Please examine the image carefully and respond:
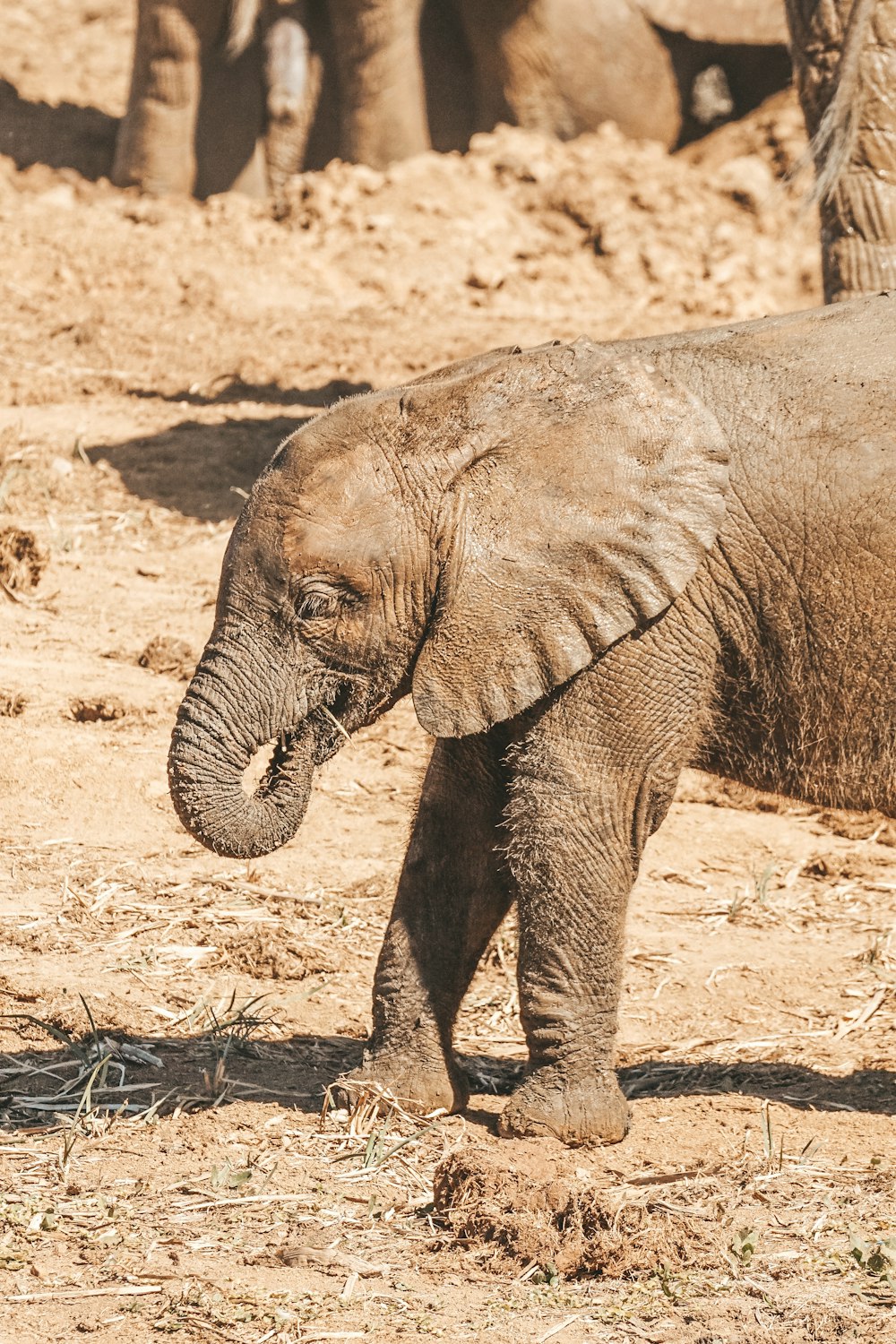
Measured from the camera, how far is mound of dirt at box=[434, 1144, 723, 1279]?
418cm

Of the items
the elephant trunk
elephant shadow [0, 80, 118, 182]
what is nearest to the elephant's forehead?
the elephant trunk

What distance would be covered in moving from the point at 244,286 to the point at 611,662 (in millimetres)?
8594

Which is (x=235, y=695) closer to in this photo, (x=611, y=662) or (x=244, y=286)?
(x=611, y=662)

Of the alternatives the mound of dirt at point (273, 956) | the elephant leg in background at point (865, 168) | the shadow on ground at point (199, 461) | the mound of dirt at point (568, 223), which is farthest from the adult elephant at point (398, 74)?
the mound of dirt at point (273, 956)

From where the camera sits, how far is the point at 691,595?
4.78 m

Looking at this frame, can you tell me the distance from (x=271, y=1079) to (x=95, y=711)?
2367 mm

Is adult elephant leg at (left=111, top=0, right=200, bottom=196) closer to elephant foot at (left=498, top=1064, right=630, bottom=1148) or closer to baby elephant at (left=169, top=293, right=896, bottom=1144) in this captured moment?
baby elephant at (left=169, top=293, right=896, bottom=1144)

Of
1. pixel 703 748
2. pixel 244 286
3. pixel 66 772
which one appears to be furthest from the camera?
pixel 244 286

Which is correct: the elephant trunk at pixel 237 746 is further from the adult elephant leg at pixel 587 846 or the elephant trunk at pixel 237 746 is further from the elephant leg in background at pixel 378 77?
the elephant leg in background at pixel 378 77

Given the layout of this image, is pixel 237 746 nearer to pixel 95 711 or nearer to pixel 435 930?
pixel 435 930

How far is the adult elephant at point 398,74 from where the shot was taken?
1446 centimetres

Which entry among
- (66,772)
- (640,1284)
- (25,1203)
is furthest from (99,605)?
(640,1284)

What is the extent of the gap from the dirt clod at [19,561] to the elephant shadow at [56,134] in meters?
7.56

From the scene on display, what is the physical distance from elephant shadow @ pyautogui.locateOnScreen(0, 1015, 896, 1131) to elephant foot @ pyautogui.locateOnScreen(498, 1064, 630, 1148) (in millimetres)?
222
